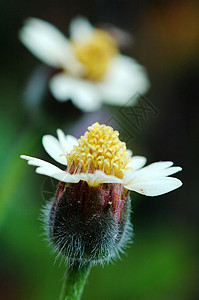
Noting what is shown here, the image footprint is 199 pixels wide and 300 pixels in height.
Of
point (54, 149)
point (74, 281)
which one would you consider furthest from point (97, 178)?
point (74, 281)

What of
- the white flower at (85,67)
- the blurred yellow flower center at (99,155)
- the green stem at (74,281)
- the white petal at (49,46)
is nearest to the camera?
the blurred yellow flower center at (99,155)

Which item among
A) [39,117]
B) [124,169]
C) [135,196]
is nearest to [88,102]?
[39,117]

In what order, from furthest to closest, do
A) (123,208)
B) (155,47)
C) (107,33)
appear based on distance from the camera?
(155,47)
(107,33)
(123,208)

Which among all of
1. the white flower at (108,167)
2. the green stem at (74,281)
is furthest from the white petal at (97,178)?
the green stem at (74,281)

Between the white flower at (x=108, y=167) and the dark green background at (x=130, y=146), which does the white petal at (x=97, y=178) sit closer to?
the white flower at (x=108, y=167)

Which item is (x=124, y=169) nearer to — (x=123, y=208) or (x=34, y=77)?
(x=123, y=208)

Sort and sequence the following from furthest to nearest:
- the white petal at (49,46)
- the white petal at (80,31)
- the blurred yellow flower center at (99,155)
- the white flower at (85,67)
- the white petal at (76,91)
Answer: the white petal at (80,31) < the white petal at (49,46) < the white flower at (85,67) < the white petal at (76,91) < the blurred yellow flower center at (99,155)
